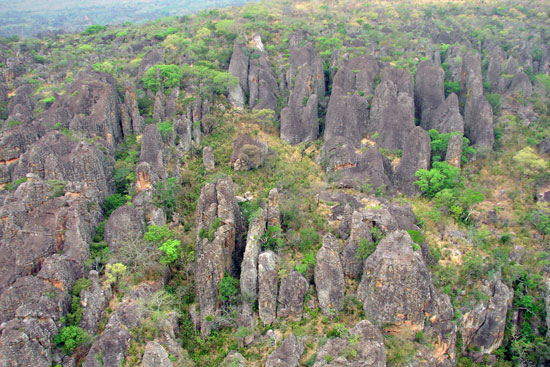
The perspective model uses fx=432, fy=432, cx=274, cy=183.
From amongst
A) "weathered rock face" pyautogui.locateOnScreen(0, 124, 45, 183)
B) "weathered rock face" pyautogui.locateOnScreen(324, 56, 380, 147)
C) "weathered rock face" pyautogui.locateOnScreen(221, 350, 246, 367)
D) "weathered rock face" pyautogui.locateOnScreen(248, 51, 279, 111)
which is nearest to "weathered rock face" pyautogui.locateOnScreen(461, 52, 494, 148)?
"weathered rock face" pyautogui.locateOnScreen(324, 56, 380, 147)

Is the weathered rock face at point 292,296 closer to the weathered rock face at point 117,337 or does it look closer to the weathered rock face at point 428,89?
the weathered rock face at point 117,337

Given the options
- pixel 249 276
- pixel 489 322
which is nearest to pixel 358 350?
pixel 249 276

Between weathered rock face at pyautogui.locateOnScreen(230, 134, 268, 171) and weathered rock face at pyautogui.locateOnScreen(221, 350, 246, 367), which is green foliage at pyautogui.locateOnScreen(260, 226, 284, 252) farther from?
weathered rock face at pyautogui.locateOnScreen(230, 134, 268, 171)

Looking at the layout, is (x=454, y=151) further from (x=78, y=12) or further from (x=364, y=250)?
(x=78, y=12)

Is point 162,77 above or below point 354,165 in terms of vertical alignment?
above

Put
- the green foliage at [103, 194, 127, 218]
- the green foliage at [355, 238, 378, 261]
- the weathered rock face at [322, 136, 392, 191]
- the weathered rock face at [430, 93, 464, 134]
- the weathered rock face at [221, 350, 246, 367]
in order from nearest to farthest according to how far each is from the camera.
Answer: the weathered rock face at [221, 350, 246, 367], the green foliage at [355, 238, 378, 261], the green foliage at [103, 194, 127, 218], the weathered rock face at [322, 136, 392, 191], the weathered rock face at [430, 93, 464, 134]

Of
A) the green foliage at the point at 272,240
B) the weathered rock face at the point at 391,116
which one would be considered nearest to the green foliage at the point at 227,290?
the green foliage at the point at 272,240

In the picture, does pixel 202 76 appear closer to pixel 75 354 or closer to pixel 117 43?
pixel 117 43
